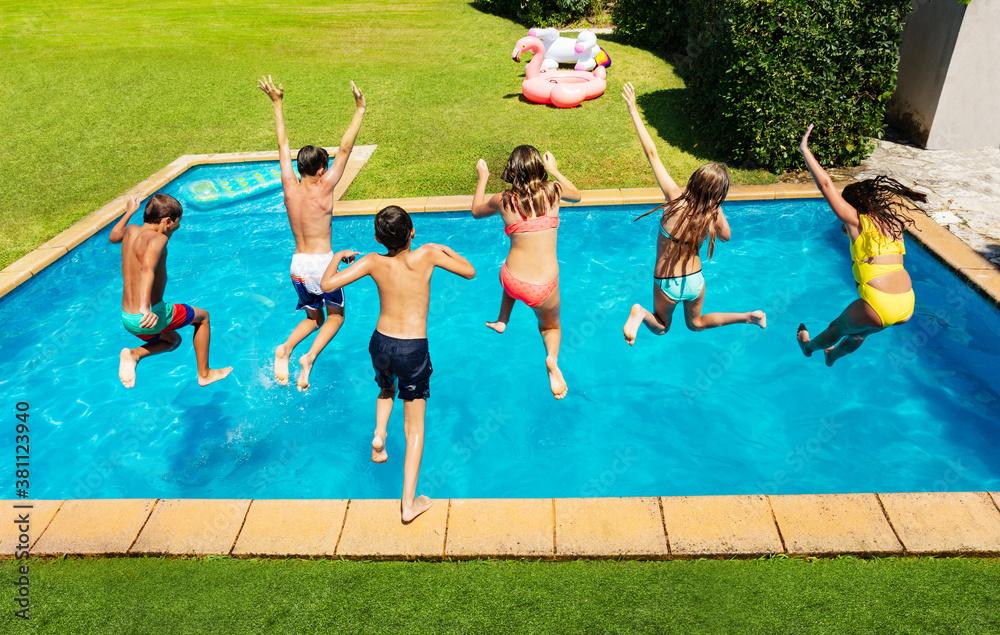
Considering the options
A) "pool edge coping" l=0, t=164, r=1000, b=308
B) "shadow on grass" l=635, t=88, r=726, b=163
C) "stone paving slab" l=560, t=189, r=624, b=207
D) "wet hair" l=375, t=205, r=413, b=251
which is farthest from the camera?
"shadow on grass" l=635, t=88, r=726, b=163

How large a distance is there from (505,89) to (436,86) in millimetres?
1957

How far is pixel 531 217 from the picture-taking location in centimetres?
577

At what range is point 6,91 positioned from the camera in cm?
1780

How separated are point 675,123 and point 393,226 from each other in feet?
36.0

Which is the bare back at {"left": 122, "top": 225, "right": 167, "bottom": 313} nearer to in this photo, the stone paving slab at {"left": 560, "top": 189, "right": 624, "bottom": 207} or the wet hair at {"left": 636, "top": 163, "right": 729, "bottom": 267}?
the wet hair at {"left": 636, "top": 163, "right": 729, "bottom": 267}

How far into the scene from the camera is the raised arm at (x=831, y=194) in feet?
17.8

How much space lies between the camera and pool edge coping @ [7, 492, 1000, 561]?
4.89 meters

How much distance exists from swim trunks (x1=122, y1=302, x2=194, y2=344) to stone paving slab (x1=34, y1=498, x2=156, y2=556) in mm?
1568

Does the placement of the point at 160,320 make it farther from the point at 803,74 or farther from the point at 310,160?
the point at 803,74

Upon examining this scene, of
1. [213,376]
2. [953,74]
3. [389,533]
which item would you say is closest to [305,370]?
[213,376]

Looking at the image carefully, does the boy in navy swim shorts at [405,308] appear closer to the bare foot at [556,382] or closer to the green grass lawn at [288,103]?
the bare foot at [556,382]

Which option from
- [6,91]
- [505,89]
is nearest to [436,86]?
[505,89]

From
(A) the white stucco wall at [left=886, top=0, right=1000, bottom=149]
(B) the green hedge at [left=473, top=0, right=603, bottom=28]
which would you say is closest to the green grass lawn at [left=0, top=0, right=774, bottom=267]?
(B) the green hedge at [left=473, top=0, right=603, bottom=28]

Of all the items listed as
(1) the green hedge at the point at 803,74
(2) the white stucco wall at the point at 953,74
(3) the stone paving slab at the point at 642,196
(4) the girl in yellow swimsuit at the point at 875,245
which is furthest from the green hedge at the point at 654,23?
(4) the girl in yellow swimsuit at the point at 875,245
